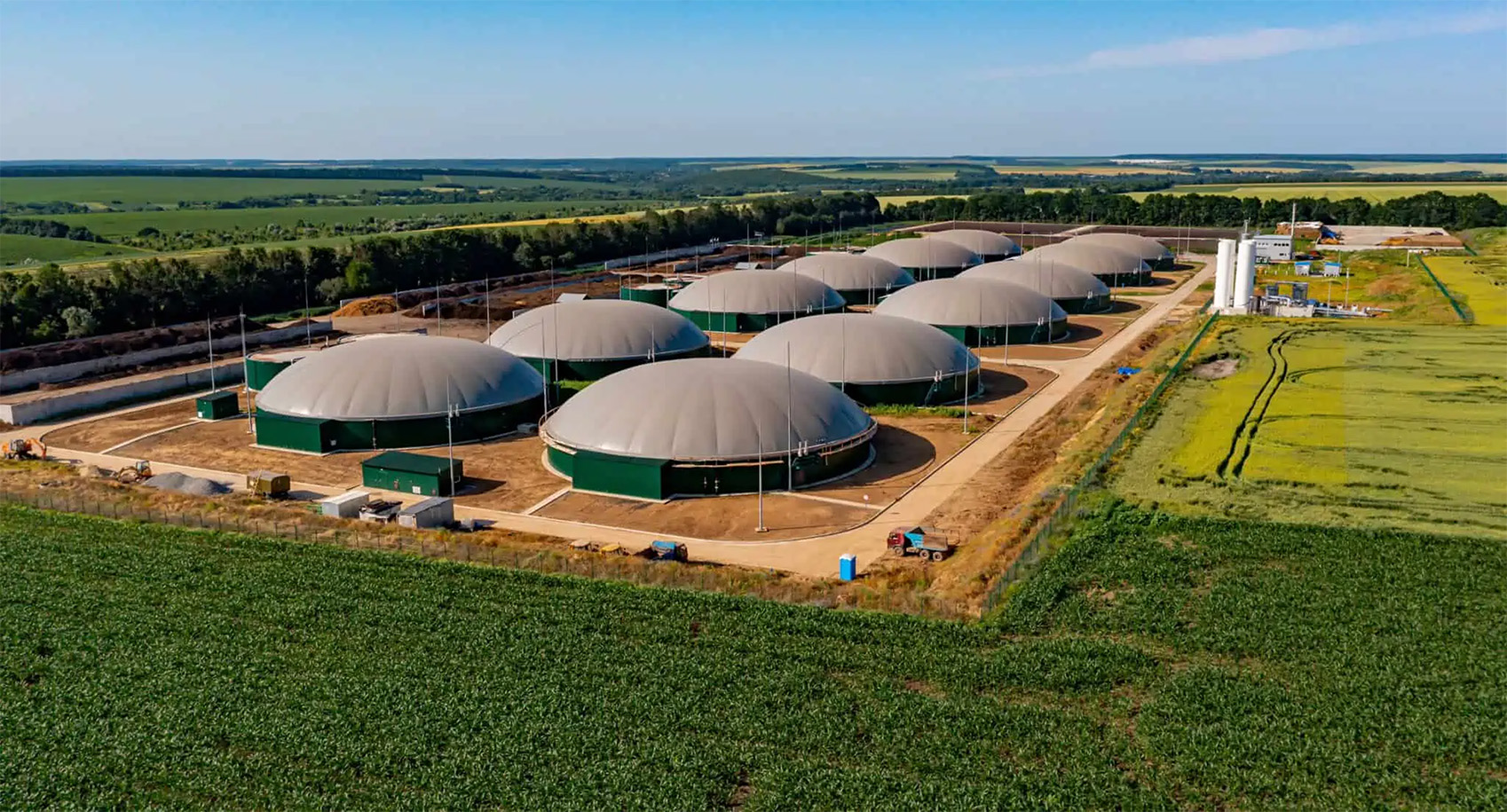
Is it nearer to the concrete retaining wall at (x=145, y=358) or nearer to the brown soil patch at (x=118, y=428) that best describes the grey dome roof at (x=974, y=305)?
the concrete retaining wall at (x=145, y=358)

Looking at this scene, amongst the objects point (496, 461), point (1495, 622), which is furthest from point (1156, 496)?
point (496, 461)

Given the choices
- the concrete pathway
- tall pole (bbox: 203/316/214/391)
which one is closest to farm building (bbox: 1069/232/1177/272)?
the concrete pathway

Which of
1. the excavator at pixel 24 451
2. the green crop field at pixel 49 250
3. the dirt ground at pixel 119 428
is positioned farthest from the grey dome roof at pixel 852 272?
the green crop field at pixel 49 250

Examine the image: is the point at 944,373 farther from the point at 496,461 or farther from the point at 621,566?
the point at 621,566

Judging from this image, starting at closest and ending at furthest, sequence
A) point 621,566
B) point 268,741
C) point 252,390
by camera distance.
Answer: point 268,741
point 621,566
point 252,390

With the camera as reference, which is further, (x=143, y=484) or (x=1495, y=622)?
(x=143, y=484)

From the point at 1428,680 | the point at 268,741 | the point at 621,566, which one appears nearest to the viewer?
the point at 268,741

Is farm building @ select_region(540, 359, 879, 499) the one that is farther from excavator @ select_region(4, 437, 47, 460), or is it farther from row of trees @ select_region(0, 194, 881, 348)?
row of trees @ select_region(0, 194, 881, 348)
